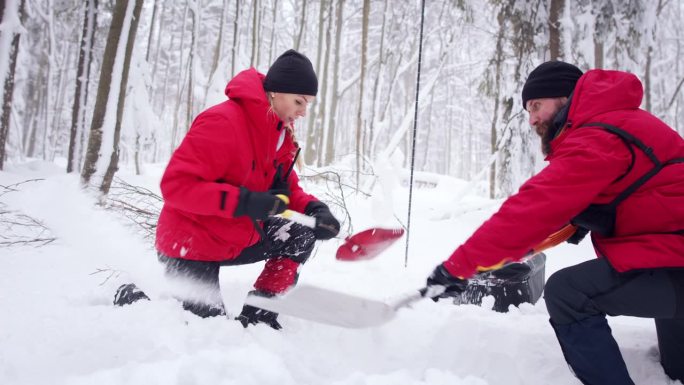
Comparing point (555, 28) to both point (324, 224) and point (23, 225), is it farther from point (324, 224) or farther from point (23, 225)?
point (23, 225)

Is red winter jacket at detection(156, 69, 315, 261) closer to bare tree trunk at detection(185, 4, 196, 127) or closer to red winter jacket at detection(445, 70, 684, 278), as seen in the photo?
red winter jacket at detection(445, 70, 684, 278)

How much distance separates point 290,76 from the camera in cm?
228

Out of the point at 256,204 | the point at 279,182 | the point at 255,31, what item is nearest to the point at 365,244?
the point at 279,182

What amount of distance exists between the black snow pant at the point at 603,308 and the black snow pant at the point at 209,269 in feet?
4.90

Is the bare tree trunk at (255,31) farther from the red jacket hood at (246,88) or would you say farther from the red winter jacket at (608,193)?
the red winter jacket at (608,193)

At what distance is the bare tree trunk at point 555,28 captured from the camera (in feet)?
18.2

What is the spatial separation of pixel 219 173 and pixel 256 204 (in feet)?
0.88

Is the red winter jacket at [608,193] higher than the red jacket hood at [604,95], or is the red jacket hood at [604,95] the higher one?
the red jacket hood at [604,95]

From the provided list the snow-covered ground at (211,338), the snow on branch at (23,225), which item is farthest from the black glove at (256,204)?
the snow on branch at (23,225)

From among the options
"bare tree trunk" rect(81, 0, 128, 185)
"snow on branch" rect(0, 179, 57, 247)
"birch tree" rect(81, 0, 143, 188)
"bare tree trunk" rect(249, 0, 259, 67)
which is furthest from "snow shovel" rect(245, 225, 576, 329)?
"bare tree trunk" rect(249, 0, 259, 67)

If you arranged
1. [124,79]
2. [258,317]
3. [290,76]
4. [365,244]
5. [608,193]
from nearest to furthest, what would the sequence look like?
[608,193] → [258,317] → [290,76] → [365,244] → [124,79]

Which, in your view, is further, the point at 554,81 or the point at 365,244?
the point at 365,244

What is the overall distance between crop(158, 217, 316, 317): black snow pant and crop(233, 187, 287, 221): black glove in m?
0.43

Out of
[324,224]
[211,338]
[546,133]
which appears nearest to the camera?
[211,338]
